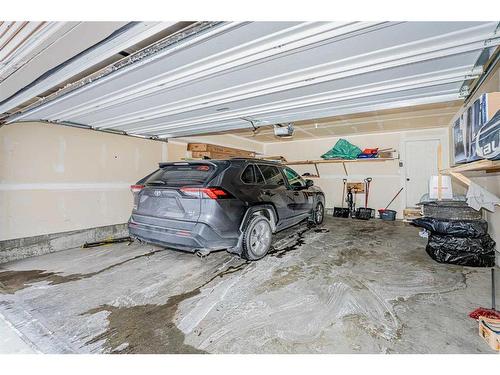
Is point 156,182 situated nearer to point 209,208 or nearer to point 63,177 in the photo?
point 209,208

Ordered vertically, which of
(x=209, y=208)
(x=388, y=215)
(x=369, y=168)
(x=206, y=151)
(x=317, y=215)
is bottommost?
(x=388, y=215)

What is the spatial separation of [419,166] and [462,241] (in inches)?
170

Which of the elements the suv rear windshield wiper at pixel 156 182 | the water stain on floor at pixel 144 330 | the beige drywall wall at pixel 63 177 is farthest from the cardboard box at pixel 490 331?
the beige drywall wall at pixel 63 177

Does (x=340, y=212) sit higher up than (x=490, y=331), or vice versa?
(x=340, y=212)

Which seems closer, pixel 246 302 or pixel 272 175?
pixel 246 302

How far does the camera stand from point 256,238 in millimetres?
3410

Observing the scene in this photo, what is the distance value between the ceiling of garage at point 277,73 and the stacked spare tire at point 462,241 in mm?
1627

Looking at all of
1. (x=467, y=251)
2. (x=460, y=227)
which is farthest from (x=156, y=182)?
(x=467, y=251)

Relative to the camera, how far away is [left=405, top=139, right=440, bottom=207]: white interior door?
6477 mm

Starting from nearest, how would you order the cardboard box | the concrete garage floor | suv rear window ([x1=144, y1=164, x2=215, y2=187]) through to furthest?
the cardboard box, the concrete garage floor, suv rear window ([x1=144, y1=164, x2=215, y2=187])

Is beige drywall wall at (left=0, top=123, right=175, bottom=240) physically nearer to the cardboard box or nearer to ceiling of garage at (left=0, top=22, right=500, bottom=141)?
ceiling of garage at (left=0, top=22, right=500, bottom=141)

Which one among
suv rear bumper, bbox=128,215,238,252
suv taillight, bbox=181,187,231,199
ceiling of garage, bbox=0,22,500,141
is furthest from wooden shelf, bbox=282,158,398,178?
suv taillight, bbox=181,187,231,199

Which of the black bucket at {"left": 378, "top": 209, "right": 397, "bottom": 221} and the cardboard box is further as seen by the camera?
the black bucket at {"left": 378, "top": 209, "right": 397, "bottom": 221}

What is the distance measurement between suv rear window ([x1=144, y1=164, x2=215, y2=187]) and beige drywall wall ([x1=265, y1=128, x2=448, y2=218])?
18.8 feet
